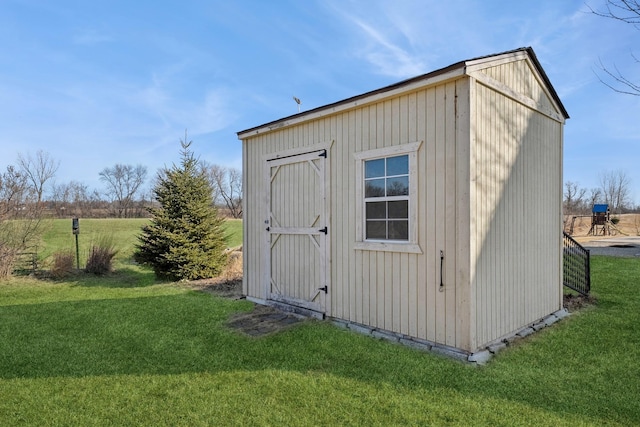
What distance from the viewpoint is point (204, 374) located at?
304cm

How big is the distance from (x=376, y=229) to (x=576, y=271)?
15.7 ft

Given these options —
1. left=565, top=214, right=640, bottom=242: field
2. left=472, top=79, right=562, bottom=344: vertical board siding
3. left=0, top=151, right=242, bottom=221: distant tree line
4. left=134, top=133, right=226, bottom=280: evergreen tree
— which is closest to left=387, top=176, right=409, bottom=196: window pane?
left=472, top=79, right=562, bottom=344: vertical board siding

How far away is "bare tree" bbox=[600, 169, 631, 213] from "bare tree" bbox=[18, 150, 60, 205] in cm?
5140

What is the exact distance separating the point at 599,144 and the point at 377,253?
3045 cm

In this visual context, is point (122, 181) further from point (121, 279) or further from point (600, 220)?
point (600, 220)

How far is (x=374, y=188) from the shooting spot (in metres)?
4.18

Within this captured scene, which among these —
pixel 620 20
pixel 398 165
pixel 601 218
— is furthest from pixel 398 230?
pixel 601 218

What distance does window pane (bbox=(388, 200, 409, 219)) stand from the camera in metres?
3.87

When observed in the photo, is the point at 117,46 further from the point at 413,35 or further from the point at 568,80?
the point at 568,80

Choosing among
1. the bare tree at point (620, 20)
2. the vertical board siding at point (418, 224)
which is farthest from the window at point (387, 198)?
the bare tree at point (620, 20)

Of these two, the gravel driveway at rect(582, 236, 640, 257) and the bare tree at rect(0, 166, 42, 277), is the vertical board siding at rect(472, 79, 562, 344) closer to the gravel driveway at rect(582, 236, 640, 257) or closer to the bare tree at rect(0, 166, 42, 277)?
the gravel driveway at rect(582, 236, 640, 257)

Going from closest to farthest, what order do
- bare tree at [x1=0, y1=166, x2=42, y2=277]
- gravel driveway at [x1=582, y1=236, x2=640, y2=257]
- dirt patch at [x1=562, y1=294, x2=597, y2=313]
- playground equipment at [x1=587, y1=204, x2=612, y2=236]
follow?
dirt patch at [x1=562, y1=294, x2=597, y2=313] → bare tree at [x1=0, y1=166, x2=42, y2=277] → gravel driveway at [x1=582, y1=236, x2=640, y2=257] → playground equipment at [x1=587, y1=204, x2=612, y2=236]

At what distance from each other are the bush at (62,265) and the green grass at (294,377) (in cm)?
427

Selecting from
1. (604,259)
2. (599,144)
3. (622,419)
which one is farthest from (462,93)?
(599,144)
